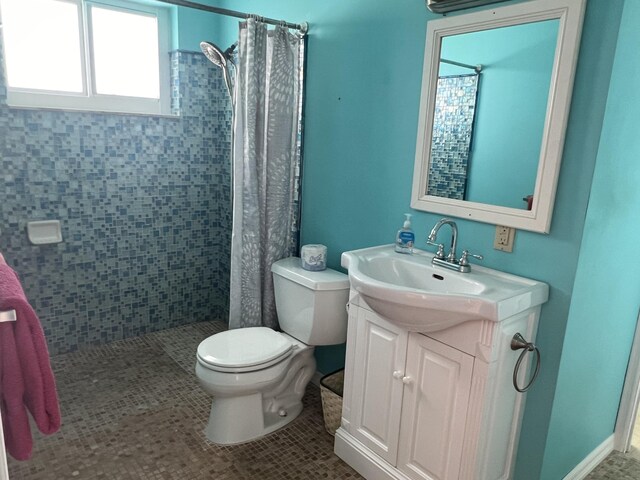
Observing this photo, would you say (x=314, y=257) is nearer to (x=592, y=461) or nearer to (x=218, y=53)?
(x=218, y=53)

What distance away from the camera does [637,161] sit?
5.36ft

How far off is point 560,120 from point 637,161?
406mm

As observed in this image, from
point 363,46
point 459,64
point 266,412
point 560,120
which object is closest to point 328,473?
point 266,412

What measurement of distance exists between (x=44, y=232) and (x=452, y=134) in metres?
2.29

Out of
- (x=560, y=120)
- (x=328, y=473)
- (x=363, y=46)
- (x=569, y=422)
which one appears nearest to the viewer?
(x=560, y=120)

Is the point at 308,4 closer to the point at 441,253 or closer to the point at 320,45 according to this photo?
the point at 320,45

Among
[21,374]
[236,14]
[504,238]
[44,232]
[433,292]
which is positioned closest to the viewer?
[21,374]

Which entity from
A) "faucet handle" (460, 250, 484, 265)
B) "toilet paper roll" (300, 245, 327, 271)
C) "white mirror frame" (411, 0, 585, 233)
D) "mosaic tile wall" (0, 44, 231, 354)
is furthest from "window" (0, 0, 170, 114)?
"faucet handle" (460, 250, 484, 265)

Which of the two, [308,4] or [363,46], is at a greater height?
[308,4]

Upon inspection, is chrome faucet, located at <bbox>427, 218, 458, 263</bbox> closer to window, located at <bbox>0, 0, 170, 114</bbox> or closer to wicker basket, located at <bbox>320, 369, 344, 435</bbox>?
wicker basket, located at <bbox>320, 369, 344, 435</bbox>

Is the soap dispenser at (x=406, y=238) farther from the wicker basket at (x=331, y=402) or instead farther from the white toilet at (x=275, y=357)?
the wicker basket at (x=331, y=402)

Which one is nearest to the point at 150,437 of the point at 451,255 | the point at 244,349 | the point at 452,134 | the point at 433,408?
the point at 244,349

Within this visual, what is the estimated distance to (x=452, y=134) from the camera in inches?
72.1

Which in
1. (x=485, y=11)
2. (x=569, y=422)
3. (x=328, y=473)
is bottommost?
(x=328, y=473)
